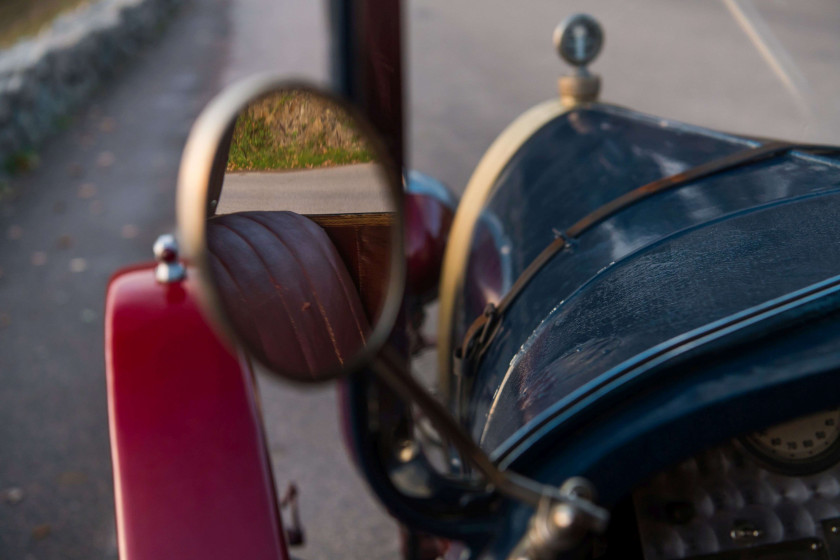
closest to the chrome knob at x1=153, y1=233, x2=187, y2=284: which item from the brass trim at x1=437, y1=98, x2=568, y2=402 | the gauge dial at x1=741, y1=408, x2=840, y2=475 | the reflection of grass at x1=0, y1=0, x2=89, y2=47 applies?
the brass trim at x1=437, y1=98, x2=568, y2=402

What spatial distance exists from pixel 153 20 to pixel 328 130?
13441mm

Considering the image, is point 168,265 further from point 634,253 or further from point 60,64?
point 60,64

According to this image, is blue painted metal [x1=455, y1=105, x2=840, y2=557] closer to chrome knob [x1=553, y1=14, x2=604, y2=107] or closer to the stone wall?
chrome knob [x1=553, y1=14, x2=604, y2=107]

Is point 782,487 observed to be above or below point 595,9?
below

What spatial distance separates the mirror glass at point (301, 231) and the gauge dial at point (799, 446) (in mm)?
647

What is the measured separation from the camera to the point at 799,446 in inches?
47.5

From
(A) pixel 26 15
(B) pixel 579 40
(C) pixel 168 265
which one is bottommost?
(C) pixel 168 265

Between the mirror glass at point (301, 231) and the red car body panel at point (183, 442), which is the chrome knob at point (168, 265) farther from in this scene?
A: the mirror glass at point (301, 231)

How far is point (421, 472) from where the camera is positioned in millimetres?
1137

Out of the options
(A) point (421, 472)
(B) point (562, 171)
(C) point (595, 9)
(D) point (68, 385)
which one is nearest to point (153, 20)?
(C) point (595, 9)

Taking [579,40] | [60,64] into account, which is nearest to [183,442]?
[579,40]

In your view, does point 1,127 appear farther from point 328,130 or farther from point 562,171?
point 328,130

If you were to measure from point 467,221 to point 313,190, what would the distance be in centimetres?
142

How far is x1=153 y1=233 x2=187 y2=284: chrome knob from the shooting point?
214 cm
